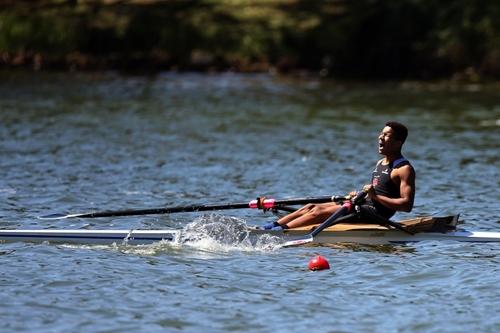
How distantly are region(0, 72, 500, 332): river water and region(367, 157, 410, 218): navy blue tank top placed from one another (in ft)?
1.95

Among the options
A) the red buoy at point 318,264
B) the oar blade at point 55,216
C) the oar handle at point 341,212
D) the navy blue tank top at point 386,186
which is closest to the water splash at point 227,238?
the oar handle at point 341,212

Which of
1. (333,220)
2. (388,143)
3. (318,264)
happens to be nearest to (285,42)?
(388,143)

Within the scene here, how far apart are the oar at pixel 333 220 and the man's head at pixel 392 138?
0.86 meters

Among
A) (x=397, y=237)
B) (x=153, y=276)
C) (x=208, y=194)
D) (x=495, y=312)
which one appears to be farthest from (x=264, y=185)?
(x=495, y=312)

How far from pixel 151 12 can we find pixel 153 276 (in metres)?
38.2

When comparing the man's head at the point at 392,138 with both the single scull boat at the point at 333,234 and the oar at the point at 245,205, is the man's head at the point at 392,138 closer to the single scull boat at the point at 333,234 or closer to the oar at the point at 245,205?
the oar at the point at 245,205

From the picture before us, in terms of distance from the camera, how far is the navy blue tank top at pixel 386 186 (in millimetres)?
15234

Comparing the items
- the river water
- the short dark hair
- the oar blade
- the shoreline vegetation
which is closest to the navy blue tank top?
the short dark hair

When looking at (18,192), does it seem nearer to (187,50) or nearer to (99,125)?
(99,125)

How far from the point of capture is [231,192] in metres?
20.4

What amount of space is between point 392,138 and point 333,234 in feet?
5.47

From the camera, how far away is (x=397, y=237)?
15297mm

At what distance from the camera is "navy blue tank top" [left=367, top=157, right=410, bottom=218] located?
600 inches

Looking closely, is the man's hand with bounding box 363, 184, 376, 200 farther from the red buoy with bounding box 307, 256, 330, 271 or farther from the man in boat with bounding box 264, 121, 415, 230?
the red buoy with bounding box 307, 256, 330, 271
